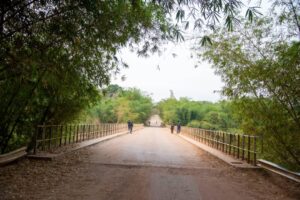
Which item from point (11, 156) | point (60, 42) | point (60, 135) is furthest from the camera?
point (60, 135)

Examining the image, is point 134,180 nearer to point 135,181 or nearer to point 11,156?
point 135,181

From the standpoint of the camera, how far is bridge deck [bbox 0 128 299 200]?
7992 mm

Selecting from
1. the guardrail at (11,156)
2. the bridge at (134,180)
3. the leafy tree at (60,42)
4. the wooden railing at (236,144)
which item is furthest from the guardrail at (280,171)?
the guardrail at (11,156)

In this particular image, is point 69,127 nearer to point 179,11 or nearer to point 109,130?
point 179,11

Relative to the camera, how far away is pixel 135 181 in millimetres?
9516

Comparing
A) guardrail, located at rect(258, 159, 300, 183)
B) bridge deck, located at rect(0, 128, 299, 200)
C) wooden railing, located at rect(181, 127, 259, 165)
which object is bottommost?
bridge deck, located at rect(0, 128, 299, 200)

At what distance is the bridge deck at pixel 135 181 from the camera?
7.99 metres

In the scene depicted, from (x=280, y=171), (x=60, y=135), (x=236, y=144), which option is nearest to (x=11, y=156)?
(x=60, y=135)

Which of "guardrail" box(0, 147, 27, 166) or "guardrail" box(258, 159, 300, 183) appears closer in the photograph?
"guardrail" box(258, 159, 300, 183)

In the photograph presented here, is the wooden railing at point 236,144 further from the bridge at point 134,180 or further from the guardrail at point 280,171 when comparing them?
the guardrail at point 280,171

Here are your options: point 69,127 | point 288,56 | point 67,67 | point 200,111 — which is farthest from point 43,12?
point 200,111

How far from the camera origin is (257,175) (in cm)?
1121

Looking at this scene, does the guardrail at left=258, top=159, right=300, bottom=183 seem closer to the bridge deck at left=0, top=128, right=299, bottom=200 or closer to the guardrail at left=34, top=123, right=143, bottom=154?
the bridge deck at left=0, top=128, right=299, bottom=200

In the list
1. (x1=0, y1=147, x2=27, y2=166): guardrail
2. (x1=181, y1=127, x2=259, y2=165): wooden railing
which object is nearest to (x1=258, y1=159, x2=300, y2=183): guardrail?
(x1=181, y1=127, x2=259, y2=165): wooden railing
